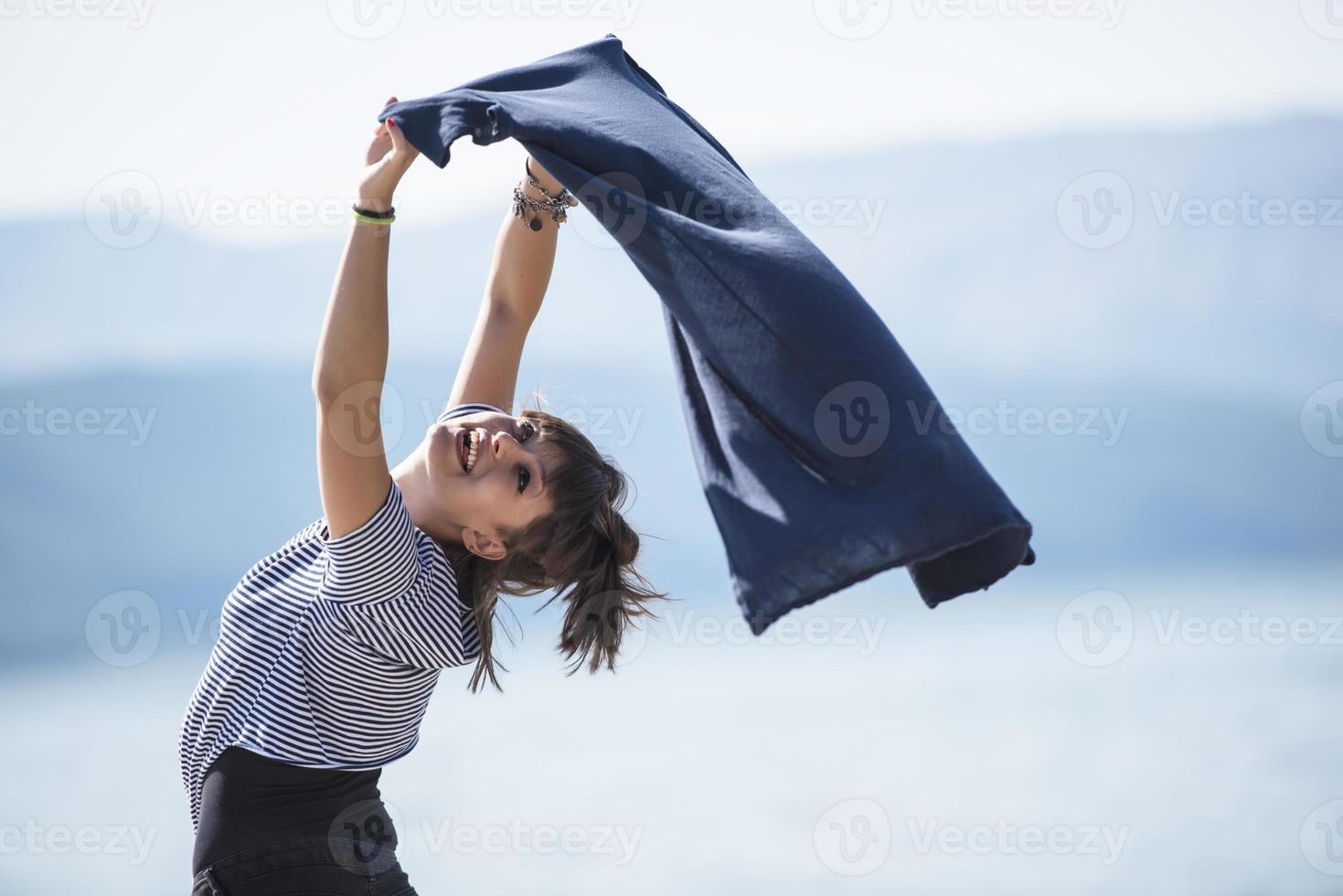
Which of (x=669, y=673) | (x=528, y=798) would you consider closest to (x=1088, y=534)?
(x=669, y=673)

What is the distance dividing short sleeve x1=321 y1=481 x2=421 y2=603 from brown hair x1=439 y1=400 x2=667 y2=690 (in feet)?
0.67

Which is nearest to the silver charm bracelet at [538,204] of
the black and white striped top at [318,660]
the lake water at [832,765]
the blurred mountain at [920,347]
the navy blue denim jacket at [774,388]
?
the navy blue denim jacket at [774,388]

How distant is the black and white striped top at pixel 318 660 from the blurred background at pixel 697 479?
179 cm

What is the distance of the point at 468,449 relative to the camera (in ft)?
5.41

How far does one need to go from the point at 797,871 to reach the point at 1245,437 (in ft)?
20.2

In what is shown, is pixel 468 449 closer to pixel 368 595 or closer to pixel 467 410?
pixel 467 410

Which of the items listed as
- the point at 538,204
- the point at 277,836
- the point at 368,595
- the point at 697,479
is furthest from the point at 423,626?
the point at 697,479

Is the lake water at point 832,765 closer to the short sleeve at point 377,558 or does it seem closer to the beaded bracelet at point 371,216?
the short sleeve at point 377,558

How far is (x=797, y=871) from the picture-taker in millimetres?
3244

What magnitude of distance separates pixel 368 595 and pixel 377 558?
64 mm

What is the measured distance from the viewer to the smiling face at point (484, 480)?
1.63 m

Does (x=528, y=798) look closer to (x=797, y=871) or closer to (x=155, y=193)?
(x=797, y=871)

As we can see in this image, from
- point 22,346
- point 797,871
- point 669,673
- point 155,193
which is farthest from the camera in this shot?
point 22,346

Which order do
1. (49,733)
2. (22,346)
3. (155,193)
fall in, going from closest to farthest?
(49,733) < (155,193) < (22,346)
